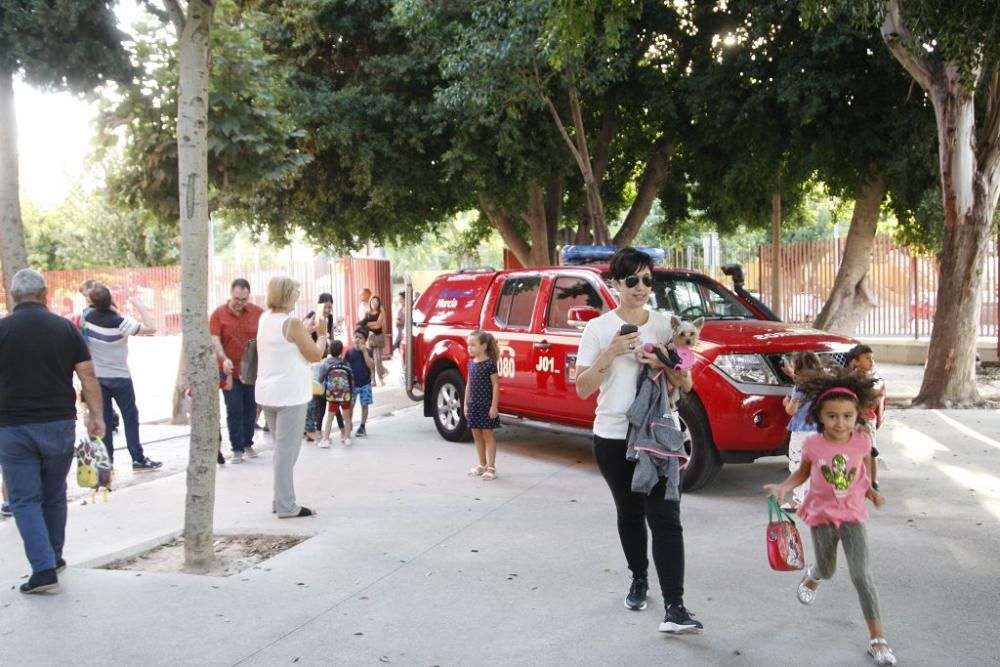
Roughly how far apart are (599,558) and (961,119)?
26.0 feet

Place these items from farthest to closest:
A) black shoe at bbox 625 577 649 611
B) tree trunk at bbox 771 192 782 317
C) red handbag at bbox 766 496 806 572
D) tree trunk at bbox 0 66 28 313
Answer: tree trunk at bbox 771 192 782 317, tree trunk at bbox 0 66 28 313, black shoe at bbox 625 577 649 611, red handbag at bbox 766 496 806 572

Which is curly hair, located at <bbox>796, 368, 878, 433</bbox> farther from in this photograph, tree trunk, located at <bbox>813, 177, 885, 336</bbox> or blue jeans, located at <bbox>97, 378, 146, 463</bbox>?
tree trunk, located at <bbox>813, 177, 885, 336</bbox>

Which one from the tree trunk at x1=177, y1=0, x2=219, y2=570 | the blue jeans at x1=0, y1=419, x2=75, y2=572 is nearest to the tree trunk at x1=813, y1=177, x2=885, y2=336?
the tree trunk at x1=177, y1=0, x2=219, y2=570

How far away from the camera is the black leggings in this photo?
4.44m

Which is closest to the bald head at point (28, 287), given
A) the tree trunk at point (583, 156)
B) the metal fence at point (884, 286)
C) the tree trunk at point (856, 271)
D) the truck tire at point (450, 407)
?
the truck tire at point (450, 407)

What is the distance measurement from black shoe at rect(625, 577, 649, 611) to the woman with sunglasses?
0.13ft

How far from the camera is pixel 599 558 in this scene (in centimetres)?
582

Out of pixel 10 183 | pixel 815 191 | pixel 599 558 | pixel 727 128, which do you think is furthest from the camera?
pixel 815 191

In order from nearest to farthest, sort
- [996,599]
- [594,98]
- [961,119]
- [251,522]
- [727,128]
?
1. [996,599]
2. [251,522]
3. [961,119]
4. [727,128]
5. [594,98]

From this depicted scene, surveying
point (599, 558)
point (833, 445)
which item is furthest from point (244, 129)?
point (833, 445)

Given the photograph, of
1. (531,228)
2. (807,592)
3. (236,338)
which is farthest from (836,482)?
(531,228)

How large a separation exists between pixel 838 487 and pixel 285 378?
4237 mm

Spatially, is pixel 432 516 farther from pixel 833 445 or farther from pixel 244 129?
pixel 244 129

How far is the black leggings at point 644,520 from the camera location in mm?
4441
